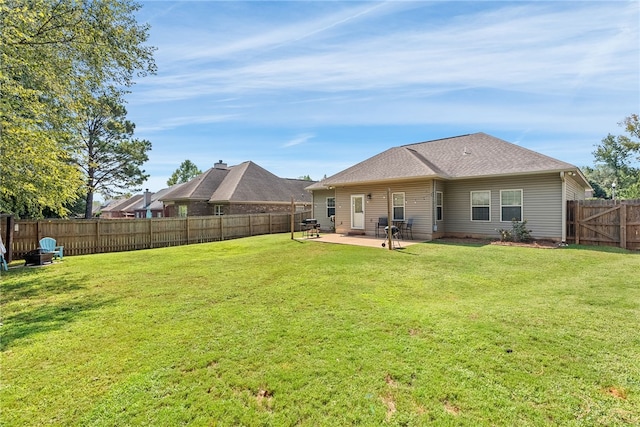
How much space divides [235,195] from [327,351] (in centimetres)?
1966

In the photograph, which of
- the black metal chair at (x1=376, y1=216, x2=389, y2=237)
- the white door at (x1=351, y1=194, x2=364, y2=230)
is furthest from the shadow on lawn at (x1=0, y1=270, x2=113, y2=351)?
the white door at (x1=351, y1=194, x2=364, y2=230)

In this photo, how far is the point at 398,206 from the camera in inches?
566

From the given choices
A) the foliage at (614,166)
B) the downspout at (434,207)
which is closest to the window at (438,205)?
the downspout at (434,207)

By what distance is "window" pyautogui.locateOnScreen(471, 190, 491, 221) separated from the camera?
13258mm

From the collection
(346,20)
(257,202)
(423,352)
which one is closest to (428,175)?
(346,20)

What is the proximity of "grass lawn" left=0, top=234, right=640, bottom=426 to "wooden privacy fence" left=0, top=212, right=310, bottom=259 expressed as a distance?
5.60 meters

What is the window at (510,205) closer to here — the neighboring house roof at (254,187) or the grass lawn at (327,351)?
the grass lawn at (327,351)

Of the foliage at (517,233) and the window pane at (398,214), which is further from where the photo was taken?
the window pane at (398,214)

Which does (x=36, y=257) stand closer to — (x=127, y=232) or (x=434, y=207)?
(x=127, y=232)

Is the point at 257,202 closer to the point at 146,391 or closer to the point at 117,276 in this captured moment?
the point at 117,276

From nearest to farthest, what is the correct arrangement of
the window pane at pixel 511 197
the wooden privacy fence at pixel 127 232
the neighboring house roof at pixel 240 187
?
the wooden privacy fence at pixel 127 232 < the window pane at pixel 511 197 < the neighboring house roof at pixel 240 187

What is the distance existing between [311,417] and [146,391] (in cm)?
160

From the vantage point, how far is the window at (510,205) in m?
12.5

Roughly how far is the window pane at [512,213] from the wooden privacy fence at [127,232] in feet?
42.8
